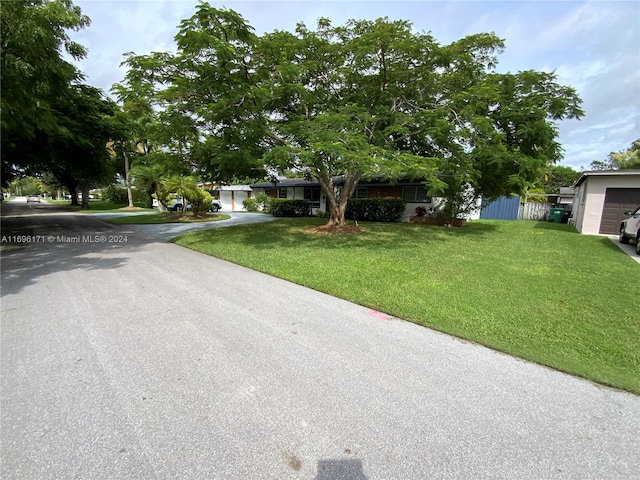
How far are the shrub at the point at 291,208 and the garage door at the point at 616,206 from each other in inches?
638

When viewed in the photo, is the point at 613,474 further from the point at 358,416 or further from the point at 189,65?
the point at 189,65

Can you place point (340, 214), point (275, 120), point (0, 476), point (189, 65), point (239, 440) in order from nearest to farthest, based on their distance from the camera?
point (0, 476) → point (239, 440) → point (189, 65) → point (275, 120) → point (340, 214)

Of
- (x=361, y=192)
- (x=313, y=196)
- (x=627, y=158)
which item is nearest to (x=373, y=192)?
(x=361, y=192)

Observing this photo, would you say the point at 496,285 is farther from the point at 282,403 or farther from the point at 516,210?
the point at 516,210

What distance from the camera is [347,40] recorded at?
34.0 ft

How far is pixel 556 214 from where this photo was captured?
19547 mm

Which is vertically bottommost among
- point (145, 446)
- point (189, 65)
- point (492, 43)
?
point (145, 446)

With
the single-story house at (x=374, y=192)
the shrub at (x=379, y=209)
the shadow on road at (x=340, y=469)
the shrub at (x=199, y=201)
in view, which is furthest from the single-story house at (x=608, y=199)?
the shrub at (x=199, y=201)

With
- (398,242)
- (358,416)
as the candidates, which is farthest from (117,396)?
(398,242)

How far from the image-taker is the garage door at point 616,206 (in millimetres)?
12375

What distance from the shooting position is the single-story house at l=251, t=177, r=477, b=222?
58.7 feet

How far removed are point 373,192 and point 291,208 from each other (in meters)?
6.05

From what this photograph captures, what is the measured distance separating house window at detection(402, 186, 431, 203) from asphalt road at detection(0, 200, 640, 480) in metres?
15.2

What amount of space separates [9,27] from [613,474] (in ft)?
33.0
